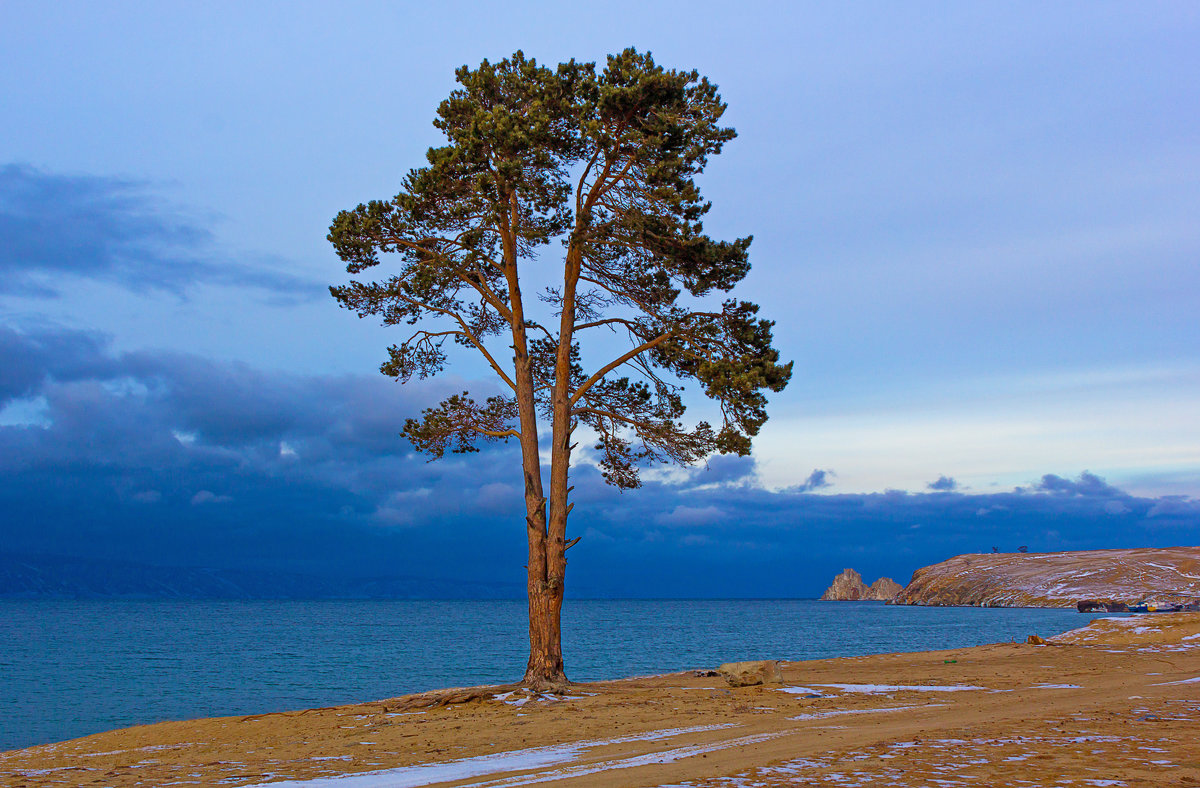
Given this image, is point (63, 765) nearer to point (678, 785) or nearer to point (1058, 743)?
point (678, 785)

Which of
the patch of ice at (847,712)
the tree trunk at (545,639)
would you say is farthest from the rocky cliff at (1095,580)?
the tree trunk at (545,639)

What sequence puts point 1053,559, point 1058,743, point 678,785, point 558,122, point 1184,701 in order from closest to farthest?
point 678,785 → point 1058,743 → point 1184,701 → point 558,122 → point 1053,559

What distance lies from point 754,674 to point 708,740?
23.9ft

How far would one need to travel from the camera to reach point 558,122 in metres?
19.8

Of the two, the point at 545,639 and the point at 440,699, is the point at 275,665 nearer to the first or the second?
the point at 545,639

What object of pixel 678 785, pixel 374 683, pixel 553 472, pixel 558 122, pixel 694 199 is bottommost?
pixel 374 683

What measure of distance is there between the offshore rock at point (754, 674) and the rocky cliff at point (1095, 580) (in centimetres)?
13580

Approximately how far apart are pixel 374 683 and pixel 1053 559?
199 m

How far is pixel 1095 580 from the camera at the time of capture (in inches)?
6417

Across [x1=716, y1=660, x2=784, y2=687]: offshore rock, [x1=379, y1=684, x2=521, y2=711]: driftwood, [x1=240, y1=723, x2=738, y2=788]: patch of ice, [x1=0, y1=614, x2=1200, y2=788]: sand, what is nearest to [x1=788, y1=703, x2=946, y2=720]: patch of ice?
[x1=0, y1=614, x2=1200, y2=788]: sand

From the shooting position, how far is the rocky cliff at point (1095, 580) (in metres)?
145

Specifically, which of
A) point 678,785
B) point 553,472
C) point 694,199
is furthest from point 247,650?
point 678,785

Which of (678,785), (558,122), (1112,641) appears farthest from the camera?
(1112,641)

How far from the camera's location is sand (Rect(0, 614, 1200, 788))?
30.9 feet
